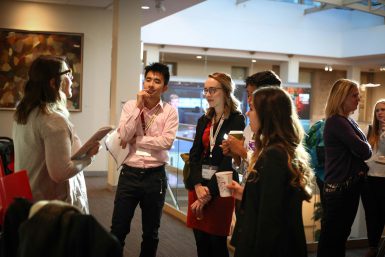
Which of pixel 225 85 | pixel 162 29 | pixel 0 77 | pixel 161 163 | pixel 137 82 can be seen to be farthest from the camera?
pixel 162 29

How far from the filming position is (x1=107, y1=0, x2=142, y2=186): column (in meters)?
6.98

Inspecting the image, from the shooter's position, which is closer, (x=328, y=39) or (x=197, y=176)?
(x=197, y=176)

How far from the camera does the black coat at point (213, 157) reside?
2879 mm

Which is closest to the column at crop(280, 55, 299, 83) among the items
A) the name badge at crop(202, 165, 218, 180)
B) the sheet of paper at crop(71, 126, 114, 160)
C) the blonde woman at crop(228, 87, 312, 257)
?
the name badge at crop(202, 165, 218, 180)

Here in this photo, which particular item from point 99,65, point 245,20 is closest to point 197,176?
point 99,65

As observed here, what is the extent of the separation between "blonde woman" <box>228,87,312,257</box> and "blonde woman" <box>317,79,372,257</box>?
137 cm

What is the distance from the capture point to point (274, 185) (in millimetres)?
1912

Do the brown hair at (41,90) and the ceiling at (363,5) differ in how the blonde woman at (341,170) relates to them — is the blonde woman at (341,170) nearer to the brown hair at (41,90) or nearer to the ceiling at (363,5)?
the brown hair at (41,90)

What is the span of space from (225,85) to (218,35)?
35.1ft

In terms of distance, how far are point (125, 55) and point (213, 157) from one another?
14.4 feet

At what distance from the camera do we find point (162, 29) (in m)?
12.8

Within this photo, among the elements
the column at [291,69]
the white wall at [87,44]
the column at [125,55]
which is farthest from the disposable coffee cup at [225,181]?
the column at [291,69]

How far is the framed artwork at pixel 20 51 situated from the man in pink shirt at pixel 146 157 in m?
5.28

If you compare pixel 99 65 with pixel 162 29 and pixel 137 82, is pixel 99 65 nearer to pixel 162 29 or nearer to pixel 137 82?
pixel 137 82
